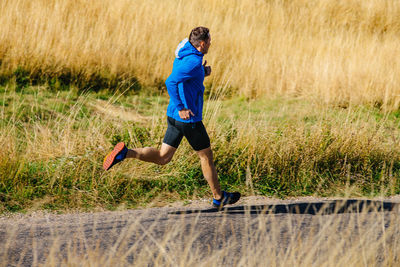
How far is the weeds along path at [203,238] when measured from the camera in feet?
12.1

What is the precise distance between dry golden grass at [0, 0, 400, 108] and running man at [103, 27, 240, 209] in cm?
352

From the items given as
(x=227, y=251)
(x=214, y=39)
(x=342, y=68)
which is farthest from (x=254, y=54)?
(x=227, y=251)

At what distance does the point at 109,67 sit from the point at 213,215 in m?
5.53

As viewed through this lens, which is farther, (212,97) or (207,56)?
(207,56)

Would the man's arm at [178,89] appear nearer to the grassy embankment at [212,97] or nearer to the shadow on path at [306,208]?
the grassy embankment at [212,97]

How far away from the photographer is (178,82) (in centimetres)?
456

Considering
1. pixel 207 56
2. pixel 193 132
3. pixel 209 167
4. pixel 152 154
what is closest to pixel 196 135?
pixel 193 132

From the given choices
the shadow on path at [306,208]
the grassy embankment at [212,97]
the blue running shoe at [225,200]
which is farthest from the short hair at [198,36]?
the shadow on path at [306,208]

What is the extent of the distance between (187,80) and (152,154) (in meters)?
0.84

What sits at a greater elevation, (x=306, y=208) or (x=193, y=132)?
(x=193, y=132)

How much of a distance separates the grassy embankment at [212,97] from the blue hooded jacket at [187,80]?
0.84 metres

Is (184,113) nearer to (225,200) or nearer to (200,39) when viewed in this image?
(200,39)

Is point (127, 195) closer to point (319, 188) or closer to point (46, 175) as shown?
point (46, 175)

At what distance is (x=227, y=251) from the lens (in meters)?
3.91
